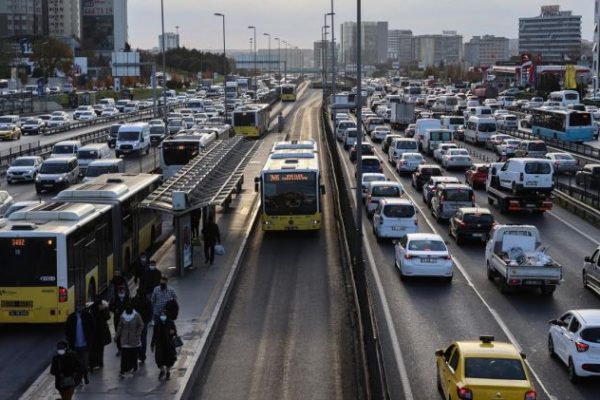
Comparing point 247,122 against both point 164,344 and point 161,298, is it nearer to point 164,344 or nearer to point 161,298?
point 161,298

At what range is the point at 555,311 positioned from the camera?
23.8m

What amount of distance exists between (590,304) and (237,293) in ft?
29.6

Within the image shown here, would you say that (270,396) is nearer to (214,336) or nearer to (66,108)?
(214,336)

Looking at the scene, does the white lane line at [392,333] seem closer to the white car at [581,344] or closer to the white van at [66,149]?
the white car at [581,344]

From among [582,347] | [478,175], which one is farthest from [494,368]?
[478,175]

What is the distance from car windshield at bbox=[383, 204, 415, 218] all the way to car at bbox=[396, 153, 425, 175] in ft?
67.7

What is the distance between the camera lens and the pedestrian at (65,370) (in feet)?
49.8

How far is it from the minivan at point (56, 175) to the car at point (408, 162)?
1765 cm

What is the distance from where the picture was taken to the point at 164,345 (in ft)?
56.0

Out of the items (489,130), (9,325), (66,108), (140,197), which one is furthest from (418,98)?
(9,325)

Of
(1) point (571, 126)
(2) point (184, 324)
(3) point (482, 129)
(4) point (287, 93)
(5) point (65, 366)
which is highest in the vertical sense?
(4) point (287, 93)

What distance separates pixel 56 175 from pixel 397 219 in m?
21.6

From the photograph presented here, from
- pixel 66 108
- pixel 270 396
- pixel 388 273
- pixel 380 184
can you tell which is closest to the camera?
pixel 270 396

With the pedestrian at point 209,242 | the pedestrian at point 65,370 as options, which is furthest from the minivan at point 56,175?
the pedestrian at point 65,370
